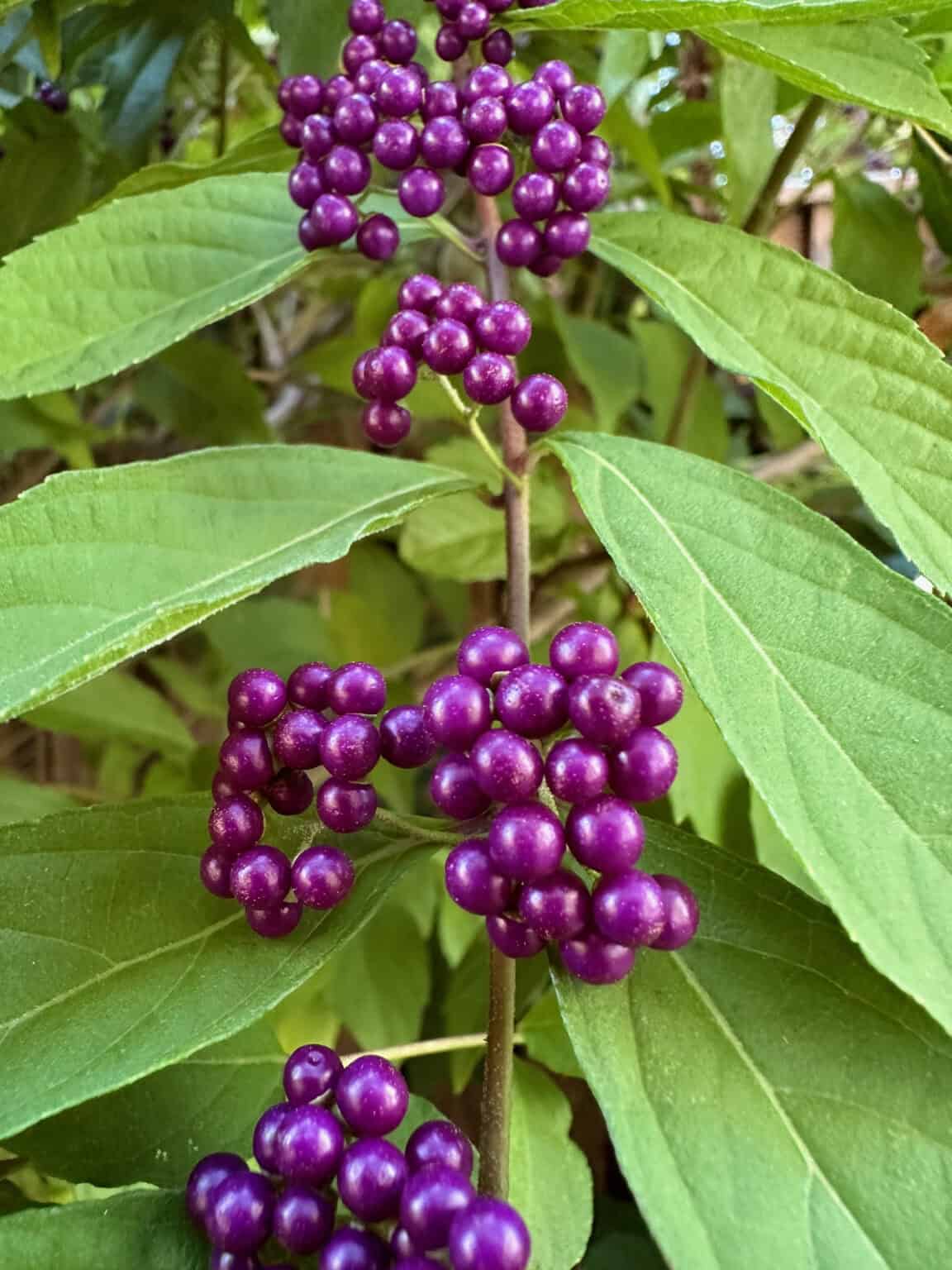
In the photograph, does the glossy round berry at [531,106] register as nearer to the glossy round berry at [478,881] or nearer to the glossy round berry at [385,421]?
the glossy round berry at [385,421]

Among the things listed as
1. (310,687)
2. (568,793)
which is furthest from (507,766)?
(310,687)

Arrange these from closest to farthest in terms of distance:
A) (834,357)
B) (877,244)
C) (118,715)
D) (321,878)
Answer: (321,878)
(834,357)
(877,244)
(118,715)

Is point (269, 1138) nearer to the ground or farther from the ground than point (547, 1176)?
farther from the ground

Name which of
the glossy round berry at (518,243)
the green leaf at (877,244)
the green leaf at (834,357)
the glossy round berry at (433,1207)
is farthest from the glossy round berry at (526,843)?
the green leaf at (877,244)

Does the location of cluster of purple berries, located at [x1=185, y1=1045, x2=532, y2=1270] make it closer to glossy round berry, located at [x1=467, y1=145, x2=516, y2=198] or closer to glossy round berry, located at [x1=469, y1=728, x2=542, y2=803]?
glossy round berry, located at [x1=469, y1=728, x2=542, y2=803]

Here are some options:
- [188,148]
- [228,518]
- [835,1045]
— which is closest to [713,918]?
[835,1045]

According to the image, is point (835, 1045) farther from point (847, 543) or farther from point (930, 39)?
point (930, 39)

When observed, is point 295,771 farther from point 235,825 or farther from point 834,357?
point 834,357
